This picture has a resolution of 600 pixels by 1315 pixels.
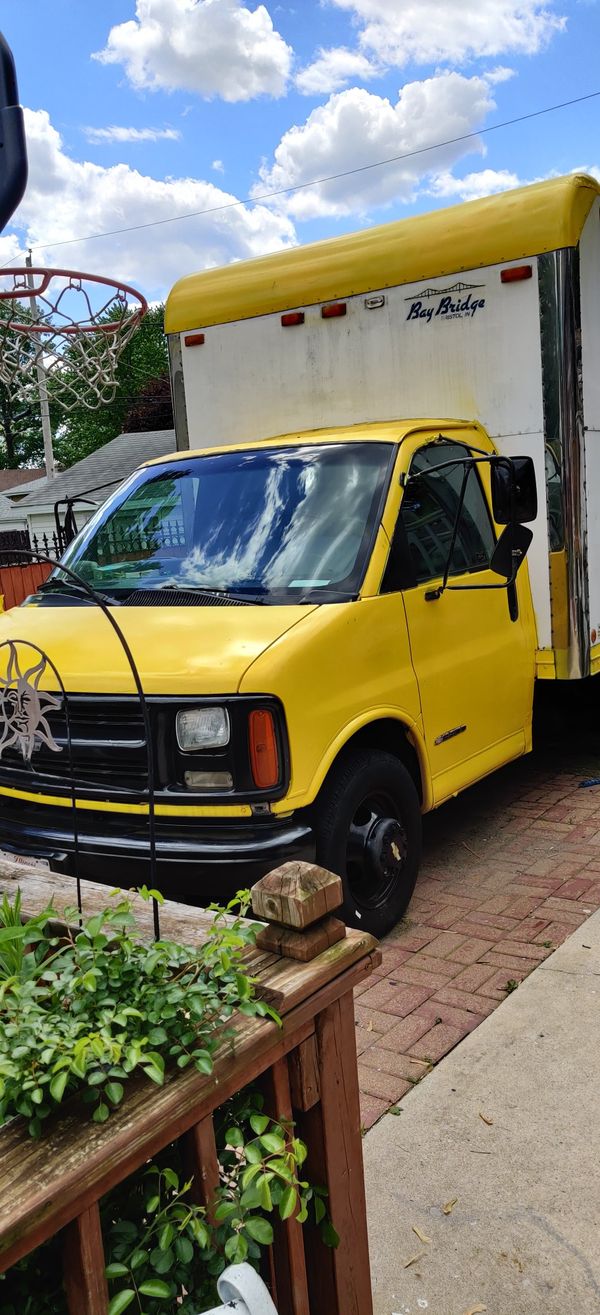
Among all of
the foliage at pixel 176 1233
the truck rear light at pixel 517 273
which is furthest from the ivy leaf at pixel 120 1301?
the truck rear light at pixel 517 273

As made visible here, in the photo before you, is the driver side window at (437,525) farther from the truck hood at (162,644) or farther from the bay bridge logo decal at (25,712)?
the bay bridge logo decal at (25,712)

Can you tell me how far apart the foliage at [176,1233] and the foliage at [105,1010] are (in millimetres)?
202

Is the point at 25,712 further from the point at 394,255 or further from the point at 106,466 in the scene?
the point at 106,466

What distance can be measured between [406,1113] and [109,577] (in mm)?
2679

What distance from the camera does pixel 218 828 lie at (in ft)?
12.5

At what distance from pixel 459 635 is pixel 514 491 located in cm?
72

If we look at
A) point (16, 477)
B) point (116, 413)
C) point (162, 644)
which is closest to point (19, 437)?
point (16, 477)

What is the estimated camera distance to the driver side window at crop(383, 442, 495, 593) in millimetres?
4617

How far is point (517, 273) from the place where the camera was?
5.52 meters

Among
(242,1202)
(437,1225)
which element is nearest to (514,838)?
(437,1225)

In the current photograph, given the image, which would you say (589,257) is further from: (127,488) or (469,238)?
(127,488)

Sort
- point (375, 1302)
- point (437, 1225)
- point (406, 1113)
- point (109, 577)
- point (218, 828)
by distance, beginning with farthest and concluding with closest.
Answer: point (109, 577), point (218, 828), point (406, 1113), point (437, 1225), point (375, 1302)

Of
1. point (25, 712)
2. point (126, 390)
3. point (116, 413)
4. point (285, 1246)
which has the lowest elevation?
point (285, 1246)

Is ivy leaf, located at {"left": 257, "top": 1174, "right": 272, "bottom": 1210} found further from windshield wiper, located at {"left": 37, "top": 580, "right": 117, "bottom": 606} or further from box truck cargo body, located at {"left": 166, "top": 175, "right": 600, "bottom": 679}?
box truck cargo body, located at {"left": 166, "top": 175, "right": 600, "bottom": 679}
